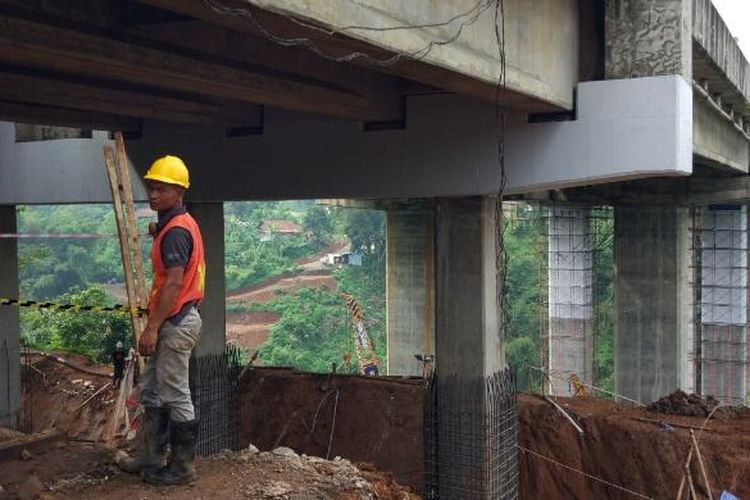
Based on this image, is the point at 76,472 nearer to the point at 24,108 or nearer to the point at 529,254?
the point at 24,108

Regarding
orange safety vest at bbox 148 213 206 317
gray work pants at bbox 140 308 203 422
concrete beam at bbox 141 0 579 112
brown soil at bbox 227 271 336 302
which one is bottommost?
brown soil at bbox 227 271 336 302

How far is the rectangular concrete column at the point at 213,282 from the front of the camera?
13602mm

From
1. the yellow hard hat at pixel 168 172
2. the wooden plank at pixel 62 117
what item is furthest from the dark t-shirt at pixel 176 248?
the wooden plank at pixel 62 117

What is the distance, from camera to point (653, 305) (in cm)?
2255

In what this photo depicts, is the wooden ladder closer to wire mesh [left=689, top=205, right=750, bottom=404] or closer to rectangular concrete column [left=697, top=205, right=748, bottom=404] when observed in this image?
wire mesh [left=689, top=205, right=750, bottom=404]

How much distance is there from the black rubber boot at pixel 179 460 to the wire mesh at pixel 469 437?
18.7 feet

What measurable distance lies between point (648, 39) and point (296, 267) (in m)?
78.6

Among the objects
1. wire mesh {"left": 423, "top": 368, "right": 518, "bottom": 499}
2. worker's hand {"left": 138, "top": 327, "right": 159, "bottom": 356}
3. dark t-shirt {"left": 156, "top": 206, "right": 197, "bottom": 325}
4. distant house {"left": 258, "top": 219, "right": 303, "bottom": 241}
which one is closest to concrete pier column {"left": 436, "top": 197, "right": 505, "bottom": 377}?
wire mesh {"left": 423, "top": 368, "right": 518, "bottom": 499}

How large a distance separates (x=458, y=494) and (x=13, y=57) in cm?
770

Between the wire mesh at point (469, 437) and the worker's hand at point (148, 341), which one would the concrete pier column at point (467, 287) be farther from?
the worker's hand at point (148, 341)

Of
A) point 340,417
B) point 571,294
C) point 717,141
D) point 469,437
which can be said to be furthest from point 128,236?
point 571,294

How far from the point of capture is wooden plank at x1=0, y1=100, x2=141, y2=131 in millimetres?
10516

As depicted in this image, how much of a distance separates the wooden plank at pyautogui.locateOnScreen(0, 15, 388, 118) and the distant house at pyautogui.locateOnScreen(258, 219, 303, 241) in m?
83.2

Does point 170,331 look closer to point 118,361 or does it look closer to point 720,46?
point 118,361
